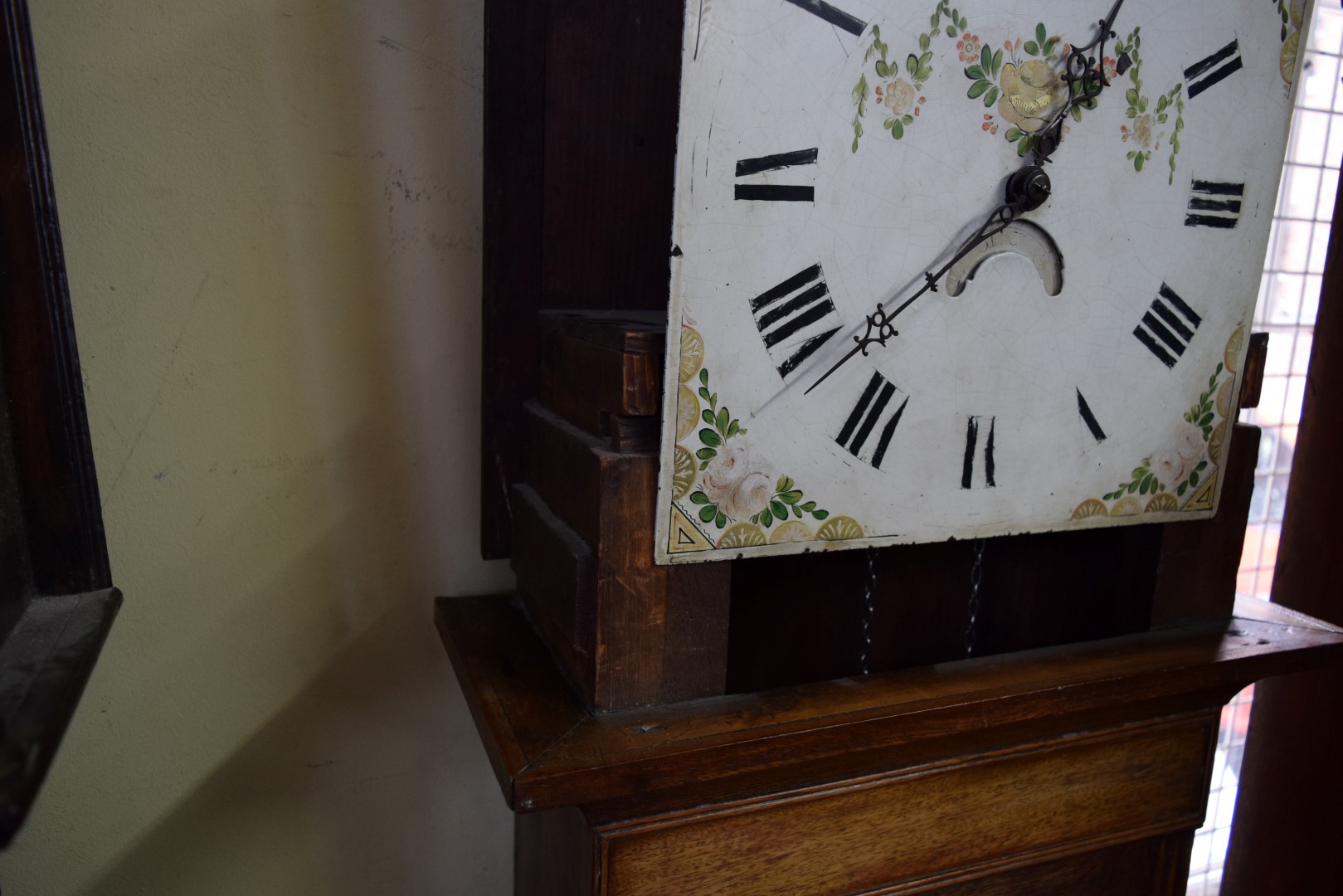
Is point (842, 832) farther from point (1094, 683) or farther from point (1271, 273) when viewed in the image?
point (1271, 273)

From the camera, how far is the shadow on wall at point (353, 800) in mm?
1020

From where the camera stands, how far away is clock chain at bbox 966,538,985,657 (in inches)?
37.6

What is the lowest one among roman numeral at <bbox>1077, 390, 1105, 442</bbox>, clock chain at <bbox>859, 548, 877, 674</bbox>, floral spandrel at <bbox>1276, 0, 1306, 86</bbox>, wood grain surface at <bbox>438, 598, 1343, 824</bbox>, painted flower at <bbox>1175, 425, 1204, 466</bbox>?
wood grain surface at <bbox>438, 598, 1343, 824</bbox>

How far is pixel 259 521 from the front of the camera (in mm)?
988

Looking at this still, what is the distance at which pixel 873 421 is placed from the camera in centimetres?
81

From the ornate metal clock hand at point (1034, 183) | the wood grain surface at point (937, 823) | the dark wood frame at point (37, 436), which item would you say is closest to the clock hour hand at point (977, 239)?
the ornate metal clock hand at point (1034, 183)

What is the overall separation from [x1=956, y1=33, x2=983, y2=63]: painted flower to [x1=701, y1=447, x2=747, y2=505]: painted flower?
37 cm

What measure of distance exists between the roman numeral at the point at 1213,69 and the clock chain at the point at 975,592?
46cm

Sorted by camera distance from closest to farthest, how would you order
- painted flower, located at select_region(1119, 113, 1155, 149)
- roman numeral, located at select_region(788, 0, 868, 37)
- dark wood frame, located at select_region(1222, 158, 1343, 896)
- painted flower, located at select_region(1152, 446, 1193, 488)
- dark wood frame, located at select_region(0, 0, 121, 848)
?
dark wood frame, located at select_region(0, 0, 121, 848)
roman numeral, located at select_region(788, 0, 868, 37)
painted flower, located at select_region(1119, 113, 1155, 149)
painted flower, located at select_region(1152, 446, 1193, 488)
dark wood frame, located at select_region(1222, 158, 1343, 896)

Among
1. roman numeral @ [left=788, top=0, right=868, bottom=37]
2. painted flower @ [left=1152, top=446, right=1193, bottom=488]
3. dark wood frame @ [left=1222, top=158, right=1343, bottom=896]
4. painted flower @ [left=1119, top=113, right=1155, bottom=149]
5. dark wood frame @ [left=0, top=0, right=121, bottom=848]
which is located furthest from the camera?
dark wood frame @ [left=1222, top=158, right=1343, bottom=896]

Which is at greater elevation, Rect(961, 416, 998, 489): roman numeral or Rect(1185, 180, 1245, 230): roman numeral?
Rect(1185, 180, 1245, 230): roman numeral

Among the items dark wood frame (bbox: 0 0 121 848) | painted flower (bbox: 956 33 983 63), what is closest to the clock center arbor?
painted flower (bbox: 956 33 983 63)

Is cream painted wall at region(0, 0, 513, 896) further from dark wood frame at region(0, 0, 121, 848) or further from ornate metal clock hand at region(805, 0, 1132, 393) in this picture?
ornate metal clock hand at region(805, 0, 1132, 393)

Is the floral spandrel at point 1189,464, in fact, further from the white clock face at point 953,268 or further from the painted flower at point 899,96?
the painted flower at point 899,96
